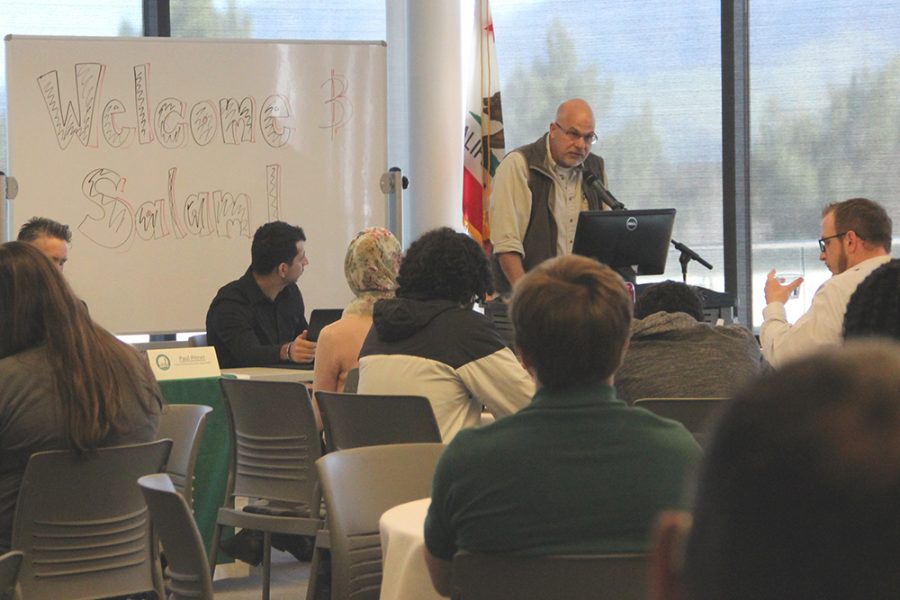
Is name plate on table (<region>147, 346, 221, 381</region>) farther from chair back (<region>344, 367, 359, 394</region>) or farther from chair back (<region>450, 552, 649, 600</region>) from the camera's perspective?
chair back (<region>450, 552, 649, 600</region>)

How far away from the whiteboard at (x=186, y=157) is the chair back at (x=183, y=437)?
253 centimetres

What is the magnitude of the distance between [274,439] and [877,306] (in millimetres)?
2214

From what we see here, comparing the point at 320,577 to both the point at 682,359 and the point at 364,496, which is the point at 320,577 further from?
the point at 682,359

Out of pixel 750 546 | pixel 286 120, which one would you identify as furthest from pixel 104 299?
pixel 750 546

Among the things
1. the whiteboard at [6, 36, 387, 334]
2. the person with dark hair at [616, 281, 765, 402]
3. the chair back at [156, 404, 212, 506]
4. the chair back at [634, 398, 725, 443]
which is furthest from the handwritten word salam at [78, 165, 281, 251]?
the chair back at [634, 398, 725, 443]

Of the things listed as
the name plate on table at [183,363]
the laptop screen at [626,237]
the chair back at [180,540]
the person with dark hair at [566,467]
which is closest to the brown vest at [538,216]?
the laptop screen at [626,237]

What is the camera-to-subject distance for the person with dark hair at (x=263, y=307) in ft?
16.4

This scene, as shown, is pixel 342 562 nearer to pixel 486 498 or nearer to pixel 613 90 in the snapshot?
pixel 486 498

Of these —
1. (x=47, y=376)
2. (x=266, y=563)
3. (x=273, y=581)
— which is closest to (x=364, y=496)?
(x=47, y=376)

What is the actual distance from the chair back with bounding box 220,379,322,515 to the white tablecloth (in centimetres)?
139

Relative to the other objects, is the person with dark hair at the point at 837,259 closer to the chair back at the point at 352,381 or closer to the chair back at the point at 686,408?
the chair back at the point at 686,408

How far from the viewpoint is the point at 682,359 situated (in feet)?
10.9

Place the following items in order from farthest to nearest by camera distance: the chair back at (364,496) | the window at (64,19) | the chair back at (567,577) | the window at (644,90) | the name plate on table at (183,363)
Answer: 1. the window at (644,90)
2. the window at (64,19)
3. the name plate on table at (183,363)
4. the chair back at (364,496)
5. the chair back at (567,577)

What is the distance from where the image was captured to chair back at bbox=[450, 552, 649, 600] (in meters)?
1.67
